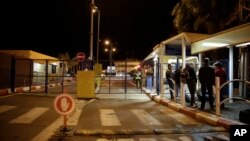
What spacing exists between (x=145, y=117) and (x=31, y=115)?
4302mm

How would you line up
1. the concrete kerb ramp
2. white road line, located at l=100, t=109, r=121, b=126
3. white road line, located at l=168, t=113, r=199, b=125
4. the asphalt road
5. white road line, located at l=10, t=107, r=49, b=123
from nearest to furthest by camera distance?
the asphalt road
the concrete kerb ramp
white road line, located at l=100, t=109, r=121, b=126
white road line, located at l=10, t=107, r=49, b=123
white road line, located at l=168, t=113, r=199, b=125

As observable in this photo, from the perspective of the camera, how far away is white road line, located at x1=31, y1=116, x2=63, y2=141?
9.44 meters

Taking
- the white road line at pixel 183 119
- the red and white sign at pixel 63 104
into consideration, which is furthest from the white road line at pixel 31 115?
the white road line at pixel 183 119

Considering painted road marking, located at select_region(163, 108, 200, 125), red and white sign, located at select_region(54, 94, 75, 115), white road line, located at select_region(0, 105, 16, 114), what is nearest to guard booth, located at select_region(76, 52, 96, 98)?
white road line, located at select_region(0, 105, 16, 114)

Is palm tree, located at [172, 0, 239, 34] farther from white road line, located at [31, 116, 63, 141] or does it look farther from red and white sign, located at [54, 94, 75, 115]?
red and white sign, located at [54, 94, 75, 115]

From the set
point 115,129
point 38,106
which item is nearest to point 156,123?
point 115,129

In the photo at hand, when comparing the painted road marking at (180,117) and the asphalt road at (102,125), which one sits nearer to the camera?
the asphalt road at (102,125)

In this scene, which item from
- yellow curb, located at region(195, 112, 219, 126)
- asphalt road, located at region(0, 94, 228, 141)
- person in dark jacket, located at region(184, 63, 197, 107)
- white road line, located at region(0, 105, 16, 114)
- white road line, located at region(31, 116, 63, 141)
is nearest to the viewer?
white road line, located at region(31, 116, 63, 141)

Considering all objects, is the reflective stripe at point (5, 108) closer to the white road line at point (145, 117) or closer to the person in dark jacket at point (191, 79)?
the white road line at point (145, 117)

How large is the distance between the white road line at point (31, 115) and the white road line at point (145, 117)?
3802 millimetres

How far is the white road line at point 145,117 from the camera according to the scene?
39.9 ft

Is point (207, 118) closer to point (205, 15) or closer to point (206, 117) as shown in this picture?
point (206, 117)

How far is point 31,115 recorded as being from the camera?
1335cm

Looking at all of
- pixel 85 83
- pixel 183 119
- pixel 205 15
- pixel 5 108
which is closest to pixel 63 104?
pixel 183 119
